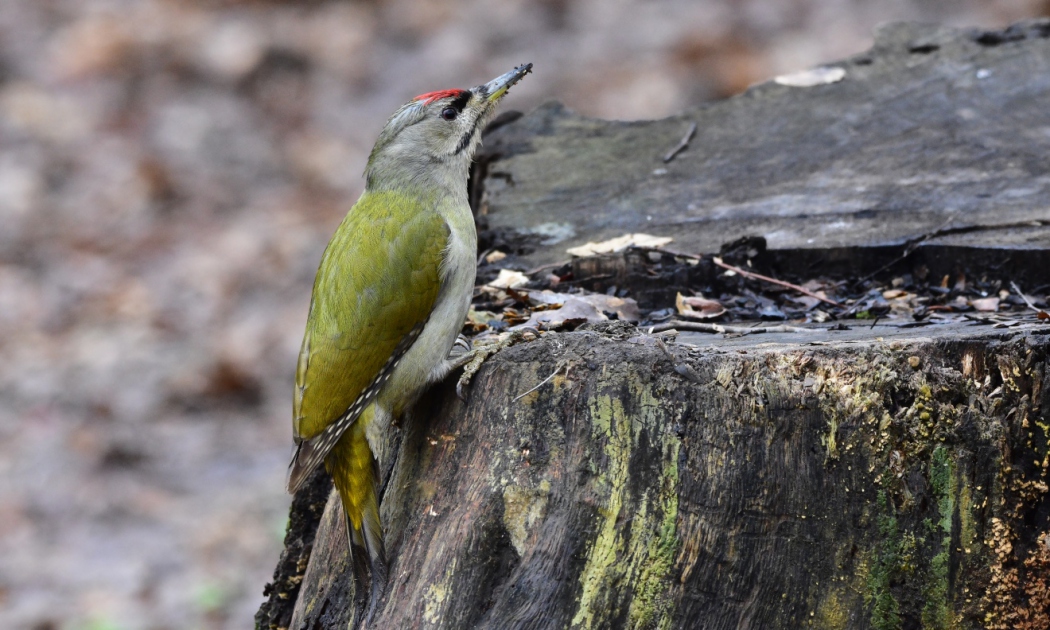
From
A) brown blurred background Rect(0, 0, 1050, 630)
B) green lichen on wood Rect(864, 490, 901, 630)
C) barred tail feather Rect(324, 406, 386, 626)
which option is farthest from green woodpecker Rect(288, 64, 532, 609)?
brown blurred background Rect(0, 0, 1050, 630)

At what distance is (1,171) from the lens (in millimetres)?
9531

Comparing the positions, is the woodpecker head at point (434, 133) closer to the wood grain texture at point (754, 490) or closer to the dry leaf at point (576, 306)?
the dry leaf at point (576, 306)

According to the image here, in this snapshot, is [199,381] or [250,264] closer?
[199,381]

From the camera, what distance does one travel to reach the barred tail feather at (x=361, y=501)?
3.02m

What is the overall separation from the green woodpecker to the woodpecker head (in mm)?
122

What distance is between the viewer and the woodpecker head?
4070mm

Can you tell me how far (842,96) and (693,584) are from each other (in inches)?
128

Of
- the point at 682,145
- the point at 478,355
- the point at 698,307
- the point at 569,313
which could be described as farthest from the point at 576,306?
the point at 682,145

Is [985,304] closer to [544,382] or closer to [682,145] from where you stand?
[544,382]

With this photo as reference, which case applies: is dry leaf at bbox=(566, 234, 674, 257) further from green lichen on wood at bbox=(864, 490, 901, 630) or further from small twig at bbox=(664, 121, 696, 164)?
green lichen on wood at bbox=(864, 490, 901, 630)

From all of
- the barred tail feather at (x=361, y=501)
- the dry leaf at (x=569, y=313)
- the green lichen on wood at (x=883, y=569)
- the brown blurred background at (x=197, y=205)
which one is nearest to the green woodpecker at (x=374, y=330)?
the barred tail feather at (x=361, y=501)

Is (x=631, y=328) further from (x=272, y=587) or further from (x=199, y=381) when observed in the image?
(x=199, y=381)

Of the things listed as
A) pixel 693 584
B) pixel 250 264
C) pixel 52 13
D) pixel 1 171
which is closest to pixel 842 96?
pixel 693 584

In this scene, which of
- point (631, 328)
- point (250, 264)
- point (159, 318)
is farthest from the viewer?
point (250, 264)
